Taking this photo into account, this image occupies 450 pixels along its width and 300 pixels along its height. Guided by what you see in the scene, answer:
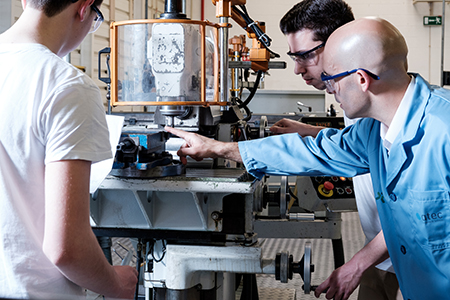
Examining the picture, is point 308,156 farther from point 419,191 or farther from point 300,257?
point 300,257

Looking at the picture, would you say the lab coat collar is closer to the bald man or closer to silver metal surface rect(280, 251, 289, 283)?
the bald man

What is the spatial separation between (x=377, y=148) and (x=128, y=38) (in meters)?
0.79

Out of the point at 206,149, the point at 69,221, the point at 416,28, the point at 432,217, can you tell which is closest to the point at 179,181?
the point at 206,149

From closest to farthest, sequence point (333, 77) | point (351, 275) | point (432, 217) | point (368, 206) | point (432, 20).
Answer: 1. point (432, 217)
2. point (333, 77)
3. point (351, 275)
4. point (368, 206)
5. point (432, 20)

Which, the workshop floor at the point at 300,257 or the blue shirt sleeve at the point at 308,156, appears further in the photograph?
the workshop floor at the point at 300,257

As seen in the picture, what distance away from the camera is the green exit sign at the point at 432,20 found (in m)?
6.72

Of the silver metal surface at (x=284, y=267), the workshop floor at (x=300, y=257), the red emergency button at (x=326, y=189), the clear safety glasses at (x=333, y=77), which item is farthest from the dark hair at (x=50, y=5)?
the workshop floor at (x=300, y=257)

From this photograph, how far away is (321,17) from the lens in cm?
151

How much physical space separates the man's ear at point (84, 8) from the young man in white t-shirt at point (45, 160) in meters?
0.03

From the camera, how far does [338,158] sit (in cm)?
124

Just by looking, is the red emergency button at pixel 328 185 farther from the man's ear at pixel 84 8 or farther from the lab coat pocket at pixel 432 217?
the man's ear at pixel 84 8

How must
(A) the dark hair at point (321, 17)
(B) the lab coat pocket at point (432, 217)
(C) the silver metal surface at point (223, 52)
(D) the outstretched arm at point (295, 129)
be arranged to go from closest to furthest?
(B) the lab coat pocket at point (432, 217)
(C) the silver metal surface at point (223, 52)
(A) the dark hair at point (321, 17)
(D) the outstretched arm at point (295, 129)

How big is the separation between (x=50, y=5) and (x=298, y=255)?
269 centimetres

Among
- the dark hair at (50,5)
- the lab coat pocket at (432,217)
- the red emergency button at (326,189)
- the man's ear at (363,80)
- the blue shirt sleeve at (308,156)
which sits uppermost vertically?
the dark hair at (50,5)
